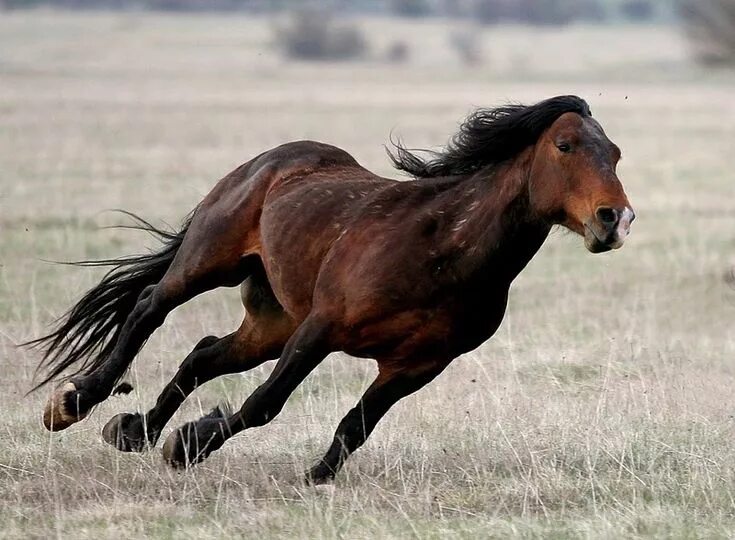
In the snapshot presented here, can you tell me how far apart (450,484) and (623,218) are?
5.32ft

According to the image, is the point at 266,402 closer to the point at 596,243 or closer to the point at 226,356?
the point at 226,356

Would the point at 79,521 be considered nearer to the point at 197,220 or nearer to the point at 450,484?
the point at 450,484

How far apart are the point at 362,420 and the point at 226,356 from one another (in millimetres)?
1251

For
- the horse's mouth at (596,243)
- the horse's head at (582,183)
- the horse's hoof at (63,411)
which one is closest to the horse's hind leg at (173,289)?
the horse's hoof at (63,411)

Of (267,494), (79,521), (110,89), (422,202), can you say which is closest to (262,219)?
(422,202)

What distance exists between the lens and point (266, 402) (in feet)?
20.1

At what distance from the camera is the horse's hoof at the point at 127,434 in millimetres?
6883

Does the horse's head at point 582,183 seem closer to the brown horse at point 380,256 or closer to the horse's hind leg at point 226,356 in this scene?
A: the brown horse at point 380,256

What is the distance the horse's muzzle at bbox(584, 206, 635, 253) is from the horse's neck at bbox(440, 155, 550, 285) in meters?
0.50

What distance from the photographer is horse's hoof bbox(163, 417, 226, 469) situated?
6.27 metres

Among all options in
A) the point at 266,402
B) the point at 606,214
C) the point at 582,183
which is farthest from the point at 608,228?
the point at 266,402

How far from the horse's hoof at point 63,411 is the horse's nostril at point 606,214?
2679mm

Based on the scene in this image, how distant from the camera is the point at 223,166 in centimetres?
2341

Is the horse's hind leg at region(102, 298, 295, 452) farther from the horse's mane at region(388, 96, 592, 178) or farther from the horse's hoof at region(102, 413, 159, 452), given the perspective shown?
the horse's mane at region(388, 96, 592, 178)
